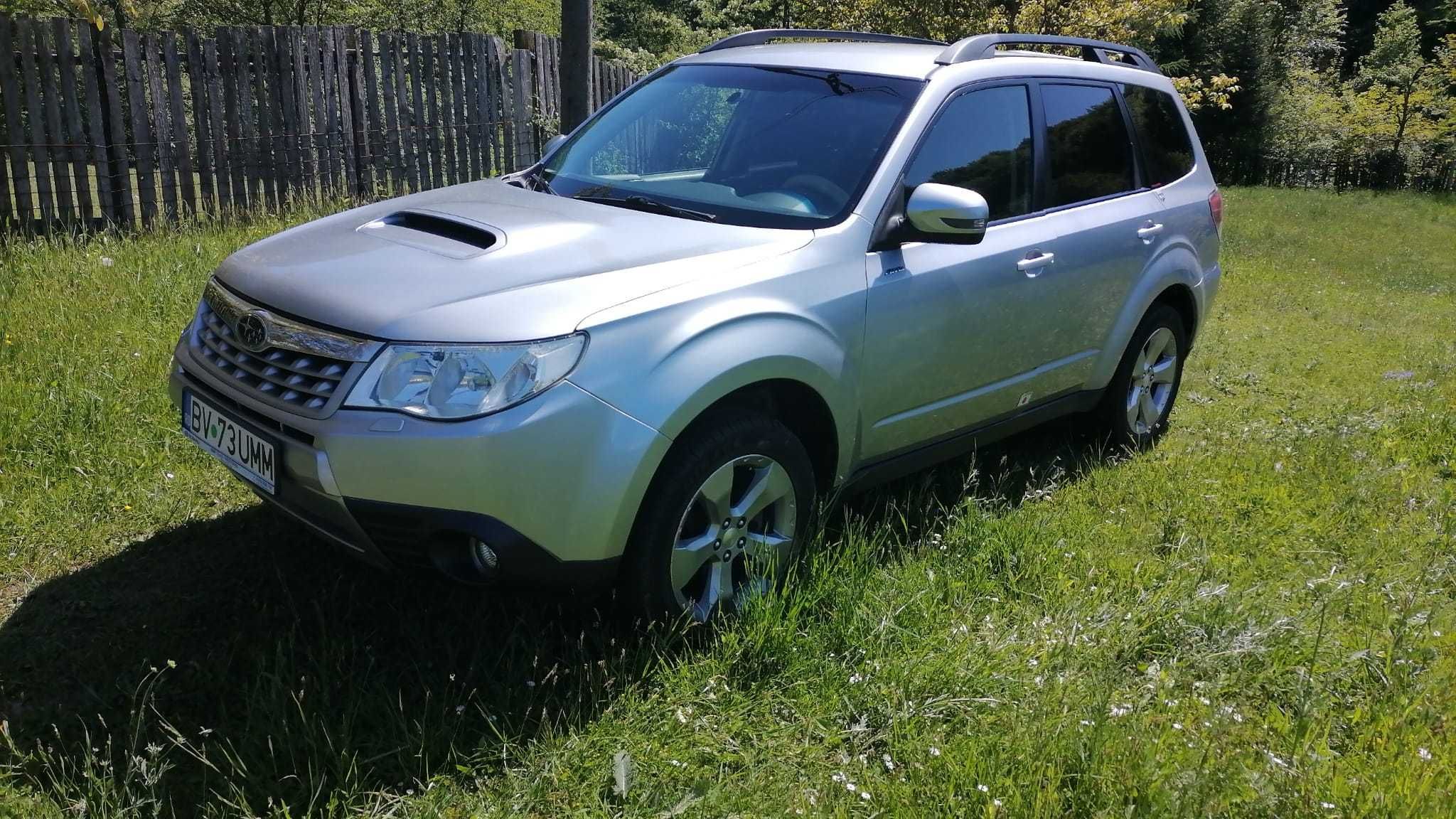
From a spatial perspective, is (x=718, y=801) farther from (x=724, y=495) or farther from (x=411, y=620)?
(x=411, y=620)

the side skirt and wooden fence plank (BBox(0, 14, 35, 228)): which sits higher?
wooden fence plank (BBox(0, 14, 35, 228))

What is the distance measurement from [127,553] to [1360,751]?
3.78 meters

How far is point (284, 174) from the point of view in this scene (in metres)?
8.90

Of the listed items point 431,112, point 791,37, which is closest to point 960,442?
point 791,37

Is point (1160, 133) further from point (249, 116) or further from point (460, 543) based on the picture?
point (249, 116)

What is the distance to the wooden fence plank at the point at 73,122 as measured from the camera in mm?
7398

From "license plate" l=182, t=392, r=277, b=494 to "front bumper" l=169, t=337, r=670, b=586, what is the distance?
0.19 feet

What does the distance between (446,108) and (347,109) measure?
1.02 meters

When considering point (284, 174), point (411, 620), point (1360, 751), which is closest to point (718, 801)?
point (411, 620)

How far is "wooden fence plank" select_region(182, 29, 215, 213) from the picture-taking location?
323 inches

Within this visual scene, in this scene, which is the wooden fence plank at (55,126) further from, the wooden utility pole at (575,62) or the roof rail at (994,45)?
the roof rail at (994,45)

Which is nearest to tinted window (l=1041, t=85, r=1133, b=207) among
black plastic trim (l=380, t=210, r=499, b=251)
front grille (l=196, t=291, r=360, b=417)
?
black plastic trim (l=380, t=210, r=499, b=251)

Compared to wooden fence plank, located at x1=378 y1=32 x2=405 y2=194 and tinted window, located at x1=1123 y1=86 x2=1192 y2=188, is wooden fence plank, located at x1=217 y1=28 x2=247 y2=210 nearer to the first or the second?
wooden fence plank, located at x1=378 y1=32 x2=405 y2=194

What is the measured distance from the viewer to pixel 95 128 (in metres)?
7.66
